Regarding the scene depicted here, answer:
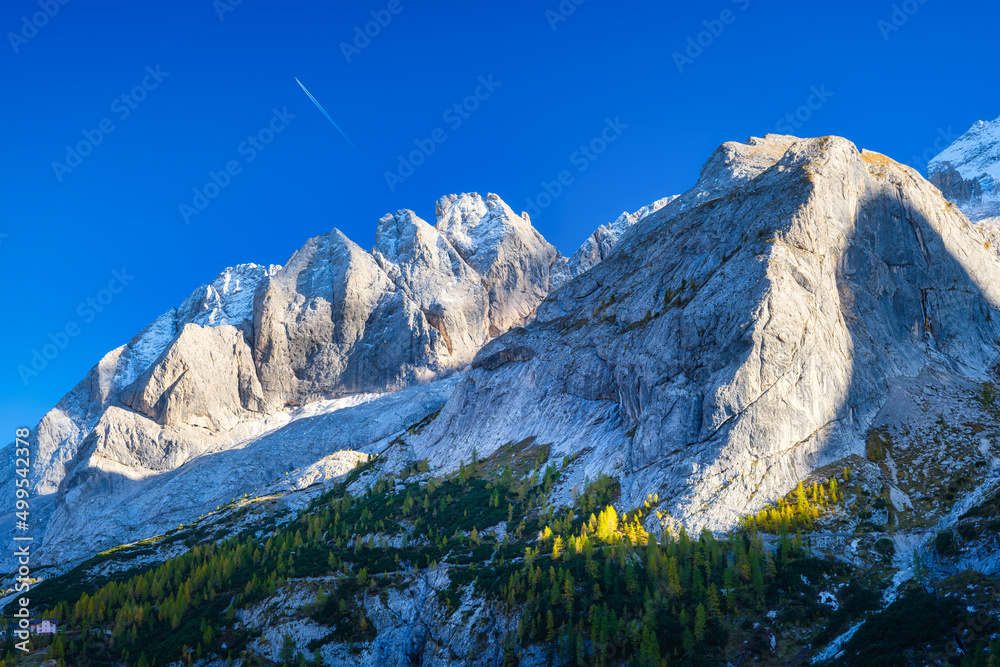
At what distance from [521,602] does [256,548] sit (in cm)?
5594

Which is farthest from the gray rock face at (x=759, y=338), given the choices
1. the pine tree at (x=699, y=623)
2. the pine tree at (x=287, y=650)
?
the pine tree at (x=287, y=650)

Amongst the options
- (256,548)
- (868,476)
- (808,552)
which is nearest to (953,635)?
(808,552)

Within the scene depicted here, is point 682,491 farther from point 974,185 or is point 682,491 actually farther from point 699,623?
point 974,185

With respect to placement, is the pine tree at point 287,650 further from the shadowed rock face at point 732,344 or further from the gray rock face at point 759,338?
the gray rock face at point 759,338

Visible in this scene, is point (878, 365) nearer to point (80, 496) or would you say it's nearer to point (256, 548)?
point (256, 548)

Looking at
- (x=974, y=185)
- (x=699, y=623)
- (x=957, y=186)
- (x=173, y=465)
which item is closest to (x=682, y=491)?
(x=699, y=623)

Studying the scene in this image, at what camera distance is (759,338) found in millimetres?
89250

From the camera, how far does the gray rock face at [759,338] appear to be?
276ft

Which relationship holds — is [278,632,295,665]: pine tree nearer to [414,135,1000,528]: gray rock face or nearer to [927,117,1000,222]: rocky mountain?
[414,135,1000,528]: gray rock face

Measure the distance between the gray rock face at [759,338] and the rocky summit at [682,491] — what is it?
47 cm

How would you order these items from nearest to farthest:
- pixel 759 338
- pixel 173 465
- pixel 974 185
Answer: pixel 759 338 → pixel 974 185 → pixel 173 465

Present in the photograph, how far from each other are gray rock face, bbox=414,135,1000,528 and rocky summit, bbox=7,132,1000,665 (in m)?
0.47

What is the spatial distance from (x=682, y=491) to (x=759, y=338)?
2534 cm

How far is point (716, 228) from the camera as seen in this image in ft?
382
